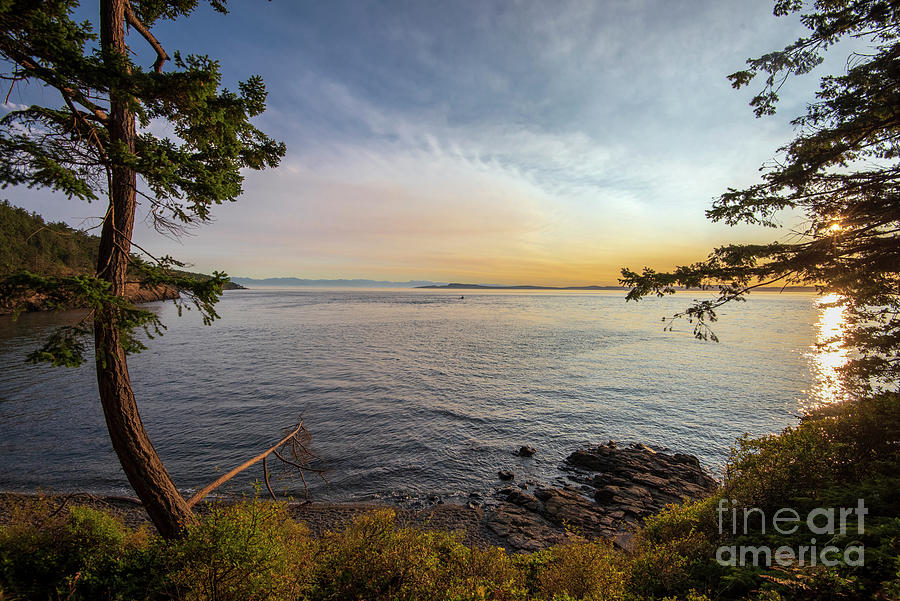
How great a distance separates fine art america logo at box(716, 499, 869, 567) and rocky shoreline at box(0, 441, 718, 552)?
3638mm

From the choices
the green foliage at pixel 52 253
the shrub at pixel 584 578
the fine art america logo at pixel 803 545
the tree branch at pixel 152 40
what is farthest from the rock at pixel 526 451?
the tree branch at pixel 152 40

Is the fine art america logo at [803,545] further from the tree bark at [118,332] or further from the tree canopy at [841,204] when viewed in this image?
the tree bark at [118,332]

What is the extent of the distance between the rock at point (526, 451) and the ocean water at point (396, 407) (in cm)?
30

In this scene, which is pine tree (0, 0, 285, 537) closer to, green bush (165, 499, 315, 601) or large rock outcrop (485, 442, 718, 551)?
green bush (165, 499, 315, 601)

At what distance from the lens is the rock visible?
639 inches

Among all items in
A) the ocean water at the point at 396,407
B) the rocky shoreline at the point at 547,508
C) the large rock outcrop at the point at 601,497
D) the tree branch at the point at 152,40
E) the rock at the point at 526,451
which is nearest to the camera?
the tree branch at the point at 152,40

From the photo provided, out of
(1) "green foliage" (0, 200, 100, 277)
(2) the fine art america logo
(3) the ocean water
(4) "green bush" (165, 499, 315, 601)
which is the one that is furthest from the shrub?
(1) "green foliage" (0, 200, 100, 277)

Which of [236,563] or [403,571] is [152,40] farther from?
[403,571]

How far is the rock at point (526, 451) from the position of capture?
639 inches

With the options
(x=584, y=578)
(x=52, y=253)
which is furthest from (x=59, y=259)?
(x=584, y=578)

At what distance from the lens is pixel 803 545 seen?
517 cm

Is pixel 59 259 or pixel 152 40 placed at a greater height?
pixel 152 40

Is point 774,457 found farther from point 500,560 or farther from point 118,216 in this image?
point 118,216

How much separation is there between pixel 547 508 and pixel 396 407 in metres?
12.2
